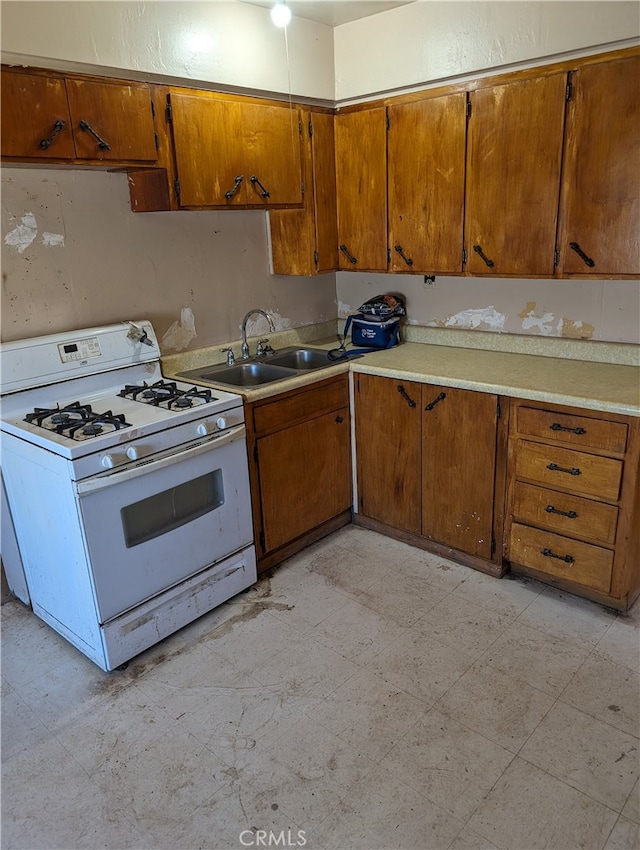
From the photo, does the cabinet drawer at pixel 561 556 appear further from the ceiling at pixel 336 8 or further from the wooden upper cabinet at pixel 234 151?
the ceiling at pixel 336 8

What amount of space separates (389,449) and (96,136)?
1845 millimetres

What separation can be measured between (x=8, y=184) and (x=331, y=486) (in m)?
1.94

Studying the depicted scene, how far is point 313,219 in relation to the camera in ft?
10.2

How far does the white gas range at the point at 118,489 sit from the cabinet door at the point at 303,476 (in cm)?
17

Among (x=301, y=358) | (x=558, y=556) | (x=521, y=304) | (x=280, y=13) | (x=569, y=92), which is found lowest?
(x=558, y=556)

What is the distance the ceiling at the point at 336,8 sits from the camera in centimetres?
270

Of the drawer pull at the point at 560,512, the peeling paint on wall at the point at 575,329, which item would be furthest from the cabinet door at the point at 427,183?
the drawer pull at the point at 560,512

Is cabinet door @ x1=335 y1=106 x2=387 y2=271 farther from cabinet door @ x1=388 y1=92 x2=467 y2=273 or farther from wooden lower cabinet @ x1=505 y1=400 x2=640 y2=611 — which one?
wooden lower cabinet @ x1=505 y1=400 x2=640 y2=611

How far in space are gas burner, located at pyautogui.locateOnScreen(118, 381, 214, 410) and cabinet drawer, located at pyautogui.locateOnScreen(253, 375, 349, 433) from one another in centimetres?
25

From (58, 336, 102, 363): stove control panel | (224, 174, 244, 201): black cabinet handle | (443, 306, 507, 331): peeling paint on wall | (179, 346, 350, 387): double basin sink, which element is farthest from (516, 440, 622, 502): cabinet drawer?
(58, 336, 102, 363): stove control panel

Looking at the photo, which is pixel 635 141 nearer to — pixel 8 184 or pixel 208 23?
pixel 208 23

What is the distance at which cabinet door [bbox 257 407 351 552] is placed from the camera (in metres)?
2.80

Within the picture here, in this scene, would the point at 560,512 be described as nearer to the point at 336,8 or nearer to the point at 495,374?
the point at 495,374

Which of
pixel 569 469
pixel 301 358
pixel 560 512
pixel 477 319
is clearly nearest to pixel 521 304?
pixel 477 319
